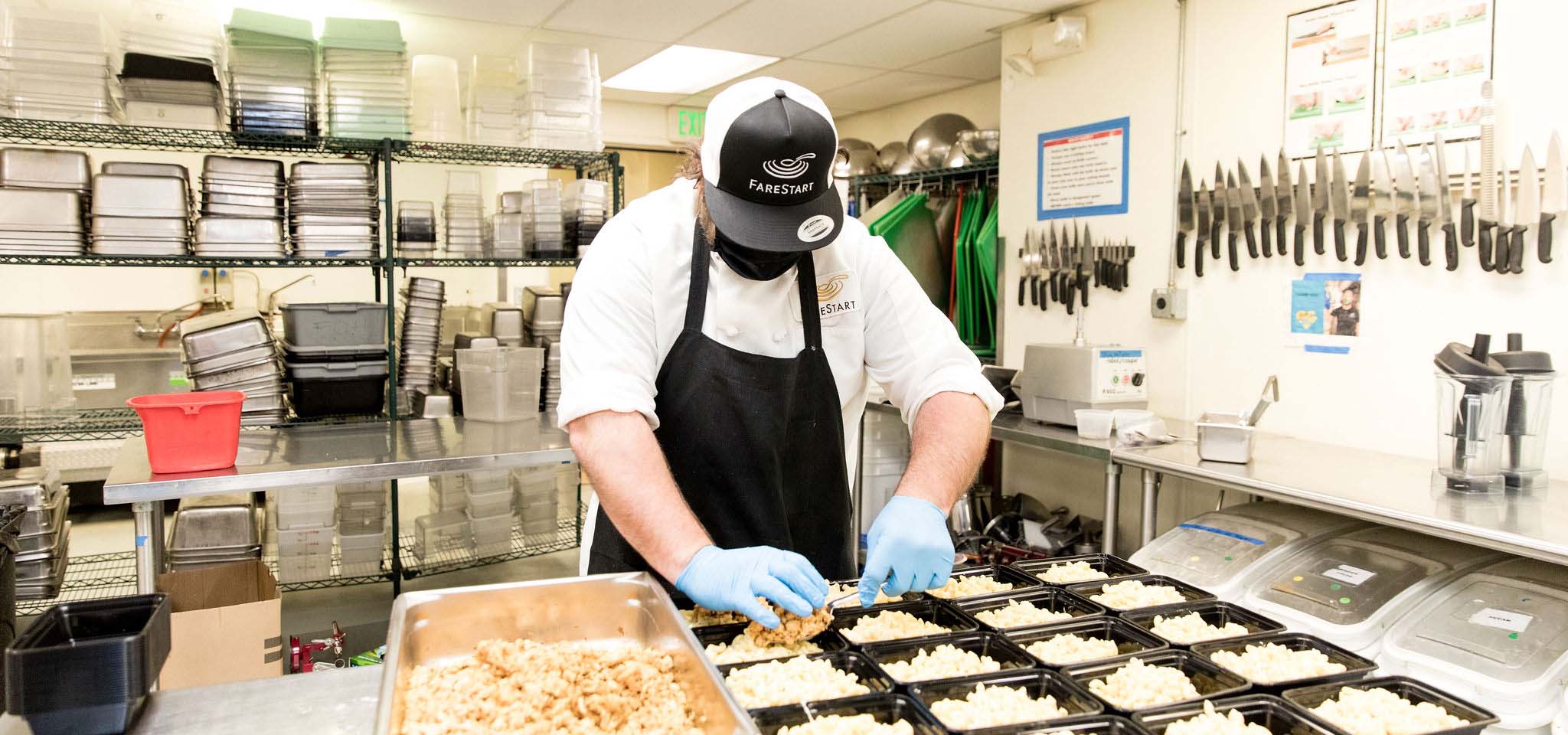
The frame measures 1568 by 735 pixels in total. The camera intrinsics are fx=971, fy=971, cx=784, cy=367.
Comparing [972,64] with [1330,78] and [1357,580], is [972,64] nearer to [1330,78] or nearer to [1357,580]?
[1330,78]

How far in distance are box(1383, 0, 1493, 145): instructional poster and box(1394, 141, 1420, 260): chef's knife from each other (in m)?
0.08

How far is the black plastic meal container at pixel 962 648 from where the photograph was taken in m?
1.42

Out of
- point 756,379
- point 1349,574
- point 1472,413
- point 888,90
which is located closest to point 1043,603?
point 756,379

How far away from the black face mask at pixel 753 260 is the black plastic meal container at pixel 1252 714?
3.04 feet

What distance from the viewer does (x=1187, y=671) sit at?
140 centimetres

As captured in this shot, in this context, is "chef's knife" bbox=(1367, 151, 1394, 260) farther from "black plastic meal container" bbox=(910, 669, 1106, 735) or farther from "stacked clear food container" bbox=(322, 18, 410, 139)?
"stacked clear food container" bbox=(322, 18, 410, 139)

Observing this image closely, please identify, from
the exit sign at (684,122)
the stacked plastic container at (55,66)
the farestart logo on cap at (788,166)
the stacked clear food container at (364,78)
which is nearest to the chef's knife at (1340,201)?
the farestart logo on cap at (788,166)

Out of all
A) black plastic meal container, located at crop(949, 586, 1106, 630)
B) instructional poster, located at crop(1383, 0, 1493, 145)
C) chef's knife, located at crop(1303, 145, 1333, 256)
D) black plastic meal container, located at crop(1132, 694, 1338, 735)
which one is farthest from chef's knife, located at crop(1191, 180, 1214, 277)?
black plastic meal container, located at crop(1132, 694, 1338, 735)

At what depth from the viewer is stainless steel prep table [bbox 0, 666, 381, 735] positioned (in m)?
1.28

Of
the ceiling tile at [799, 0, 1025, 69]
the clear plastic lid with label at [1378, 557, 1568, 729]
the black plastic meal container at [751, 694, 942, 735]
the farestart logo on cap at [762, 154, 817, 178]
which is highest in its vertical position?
the ceiling tile at [799, 0, 1025, 69]

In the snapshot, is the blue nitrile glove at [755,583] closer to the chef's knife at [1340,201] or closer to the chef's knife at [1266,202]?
the chef's knife at [1340,201]

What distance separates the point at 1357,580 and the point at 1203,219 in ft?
5.46

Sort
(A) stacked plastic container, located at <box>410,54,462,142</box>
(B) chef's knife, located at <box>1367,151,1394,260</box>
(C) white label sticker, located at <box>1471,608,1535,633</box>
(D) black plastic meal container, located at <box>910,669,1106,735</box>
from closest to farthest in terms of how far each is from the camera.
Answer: (D) black plastic meal container, located at <box>910,669,1106,735</box>
(C) white label sticker, located at <box>1471,608,1535,633</box>
(B) chef's knife, located at <box>1367,151,1394,260</box>
(A) stacked plastic container, located at <box>410,54,462,142</box>

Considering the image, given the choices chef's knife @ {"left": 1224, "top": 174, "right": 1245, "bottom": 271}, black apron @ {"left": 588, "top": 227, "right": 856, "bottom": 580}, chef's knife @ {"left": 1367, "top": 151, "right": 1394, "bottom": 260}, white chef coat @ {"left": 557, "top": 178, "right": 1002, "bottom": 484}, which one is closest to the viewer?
white chef coat @ {"left": 557, "top": 178, "right": 1002, "bottom": 484}
